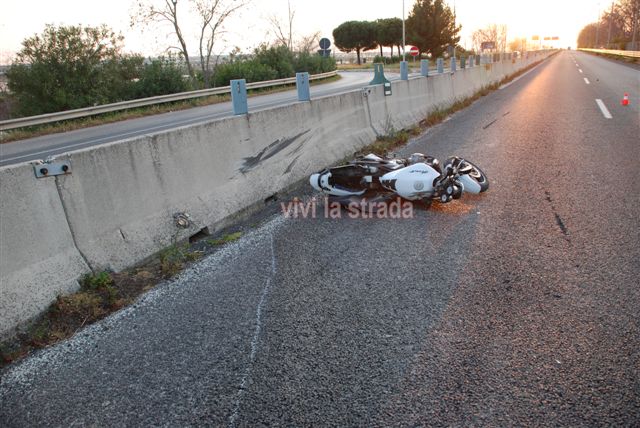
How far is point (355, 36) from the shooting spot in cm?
8388

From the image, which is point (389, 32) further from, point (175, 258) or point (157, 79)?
point (175, 258)

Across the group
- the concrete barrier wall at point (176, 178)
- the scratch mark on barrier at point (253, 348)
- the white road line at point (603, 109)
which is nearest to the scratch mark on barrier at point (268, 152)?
the concrete barrier wall at point (176, 178)

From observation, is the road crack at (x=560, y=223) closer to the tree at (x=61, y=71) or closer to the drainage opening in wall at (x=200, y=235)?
the drainage opening in wall at (x=200, y=235)

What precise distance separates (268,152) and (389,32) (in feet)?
260

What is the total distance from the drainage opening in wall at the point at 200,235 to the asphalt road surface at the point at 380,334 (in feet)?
1.44

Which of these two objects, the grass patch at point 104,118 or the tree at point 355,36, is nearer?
the grass patch at point 104,118

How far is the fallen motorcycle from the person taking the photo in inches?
221

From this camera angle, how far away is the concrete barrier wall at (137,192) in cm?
347

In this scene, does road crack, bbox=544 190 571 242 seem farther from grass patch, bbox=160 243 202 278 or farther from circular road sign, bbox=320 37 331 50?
circular road sign, bbox=320 37 331 50

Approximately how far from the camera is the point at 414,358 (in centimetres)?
293

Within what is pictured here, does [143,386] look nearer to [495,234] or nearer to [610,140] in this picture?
[495,234]

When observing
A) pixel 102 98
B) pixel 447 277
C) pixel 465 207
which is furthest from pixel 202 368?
pixel 102 98

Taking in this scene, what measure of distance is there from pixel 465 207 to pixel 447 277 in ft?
6.55

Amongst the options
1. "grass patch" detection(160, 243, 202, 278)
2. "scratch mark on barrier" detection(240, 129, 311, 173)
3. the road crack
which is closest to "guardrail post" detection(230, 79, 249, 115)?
"scratch mark on barrier" detection(240, 129, 311, 173)
